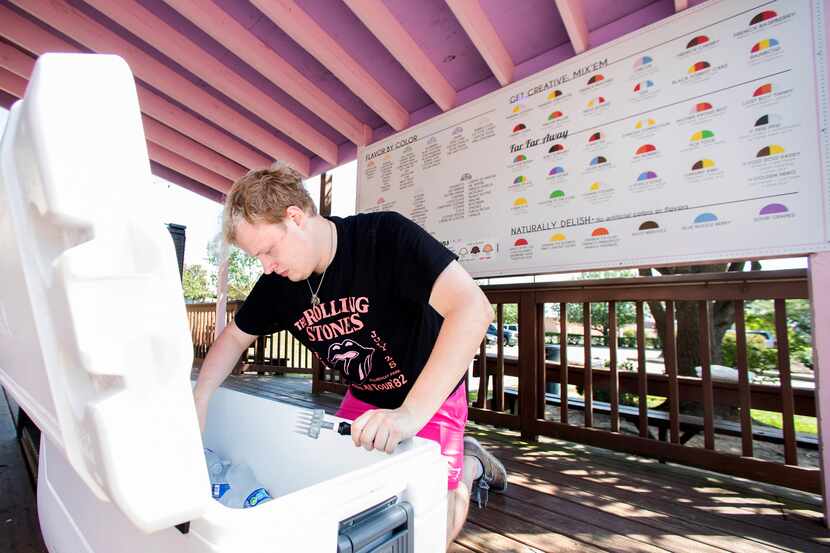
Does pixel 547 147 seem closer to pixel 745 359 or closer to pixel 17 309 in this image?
pixel 745 359

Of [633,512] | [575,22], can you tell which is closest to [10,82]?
[575,22]

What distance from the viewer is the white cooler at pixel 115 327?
1.13ft

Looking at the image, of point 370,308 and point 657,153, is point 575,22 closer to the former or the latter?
point 657,153

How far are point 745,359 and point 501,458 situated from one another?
1.30m

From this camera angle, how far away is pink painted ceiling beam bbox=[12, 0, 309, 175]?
2434 mm

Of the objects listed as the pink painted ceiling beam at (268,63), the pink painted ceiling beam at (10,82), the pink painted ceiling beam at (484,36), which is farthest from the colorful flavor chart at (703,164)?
the pink painted ceiling beam at (10,82)

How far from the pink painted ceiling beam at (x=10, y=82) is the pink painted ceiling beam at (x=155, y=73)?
1.22 m

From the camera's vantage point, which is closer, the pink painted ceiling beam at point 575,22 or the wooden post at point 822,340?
the wooden post at point 822,340

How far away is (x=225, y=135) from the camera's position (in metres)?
3.70

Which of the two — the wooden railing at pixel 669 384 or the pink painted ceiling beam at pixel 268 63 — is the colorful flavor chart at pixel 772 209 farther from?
the pink painted ceiling beam at pixel 268 63

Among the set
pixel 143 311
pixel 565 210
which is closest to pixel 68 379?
pixel 143 311

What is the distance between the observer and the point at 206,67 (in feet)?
9.09

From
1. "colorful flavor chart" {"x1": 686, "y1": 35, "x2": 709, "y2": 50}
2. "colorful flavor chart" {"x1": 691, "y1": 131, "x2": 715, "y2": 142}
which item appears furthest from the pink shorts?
"colorful flavor chart" {"x1": 686, "y1": 35, "x2": 709, "y2": 50}

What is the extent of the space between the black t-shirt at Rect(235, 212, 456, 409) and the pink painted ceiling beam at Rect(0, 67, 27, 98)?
367 cm
